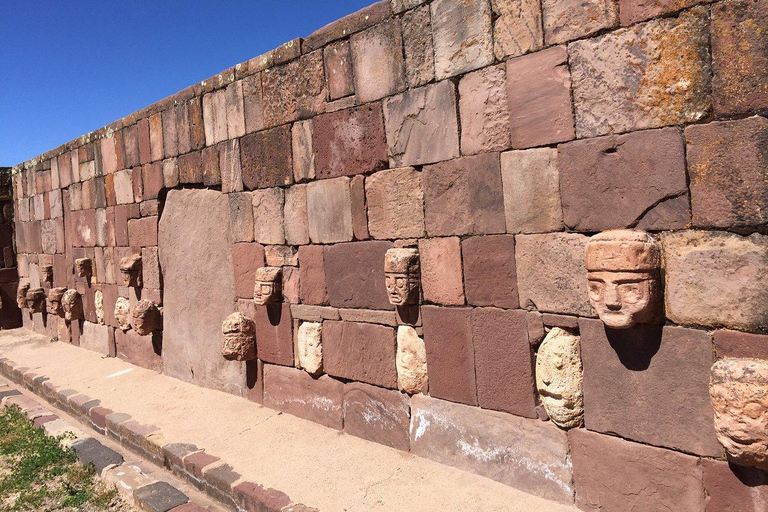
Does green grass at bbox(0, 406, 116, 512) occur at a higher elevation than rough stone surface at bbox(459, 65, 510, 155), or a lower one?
lower

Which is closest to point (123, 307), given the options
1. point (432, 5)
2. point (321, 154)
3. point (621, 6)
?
point (321, 154)

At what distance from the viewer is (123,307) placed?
27.8ft

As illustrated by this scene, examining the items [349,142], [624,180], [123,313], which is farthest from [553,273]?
[123,313]

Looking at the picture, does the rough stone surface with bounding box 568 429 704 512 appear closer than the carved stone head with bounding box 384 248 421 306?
Yes

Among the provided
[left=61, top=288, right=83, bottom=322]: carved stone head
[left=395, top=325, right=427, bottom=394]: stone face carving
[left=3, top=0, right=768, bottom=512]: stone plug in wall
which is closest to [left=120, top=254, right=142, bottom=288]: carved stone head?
[left=3, top=0, right=768, bottom=512]: stone plug in wall

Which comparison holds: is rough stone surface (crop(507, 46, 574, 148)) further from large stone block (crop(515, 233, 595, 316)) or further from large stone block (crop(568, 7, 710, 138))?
large stone block (crop(515, 233, 595, 316))

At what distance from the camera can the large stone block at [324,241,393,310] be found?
185 inches

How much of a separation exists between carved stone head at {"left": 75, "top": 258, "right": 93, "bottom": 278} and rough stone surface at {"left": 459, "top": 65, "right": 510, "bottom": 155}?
802 cm

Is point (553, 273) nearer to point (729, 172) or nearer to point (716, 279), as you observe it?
point (716, 279)

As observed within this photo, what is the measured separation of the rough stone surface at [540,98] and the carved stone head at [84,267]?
844 centimetres

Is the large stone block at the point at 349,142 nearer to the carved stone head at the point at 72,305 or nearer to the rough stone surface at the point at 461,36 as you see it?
the rough stone surface at the point at 461,36

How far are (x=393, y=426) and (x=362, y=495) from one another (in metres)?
0.82

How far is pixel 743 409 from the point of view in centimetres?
264

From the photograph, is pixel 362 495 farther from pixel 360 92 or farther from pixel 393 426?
pixel 360 92
